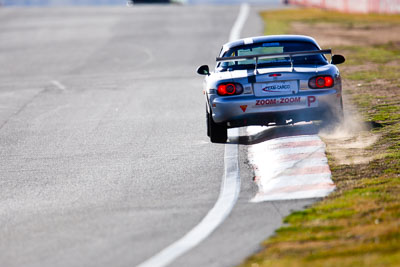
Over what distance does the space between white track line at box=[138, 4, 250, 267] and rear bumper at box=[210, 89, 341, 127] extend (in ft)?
1.38

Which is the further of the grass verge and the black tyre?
the black tyre

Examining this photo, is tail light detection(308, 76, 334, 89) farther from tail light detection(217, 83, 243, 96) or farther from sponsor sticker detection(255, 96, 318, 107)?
tail light detection(217, 83, 243, 96)

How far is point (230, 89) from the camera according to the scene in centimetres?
1063

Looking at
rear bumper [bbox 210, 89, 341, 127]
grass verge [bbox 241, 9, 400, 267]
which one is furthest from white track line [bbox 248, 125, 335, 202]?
rear bumper [bbox 210, 89, 341, 127]

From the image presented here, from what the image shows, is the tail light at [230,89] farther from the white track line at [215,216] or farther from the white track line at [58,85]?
the white track line at [58,85]

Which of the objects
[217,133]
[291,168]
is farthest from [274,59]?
[291,168]

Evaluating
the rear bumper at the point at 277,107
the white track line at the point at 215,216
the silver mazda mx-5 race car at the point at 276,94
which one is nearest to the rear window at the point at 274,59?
the silver mazda mx-5 race car at the point at 276,94

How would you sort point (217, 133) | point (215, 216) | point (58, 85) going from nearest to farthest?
1. point (215, 216)
2. point (217, 133)
3. point (58, 85)

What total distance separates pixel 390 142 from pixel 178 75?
10.4 m

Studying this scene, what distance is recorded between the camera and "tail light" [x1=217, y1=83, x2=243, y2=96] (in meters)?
10.6

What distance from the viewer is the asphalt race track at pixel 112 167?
22.1 ft

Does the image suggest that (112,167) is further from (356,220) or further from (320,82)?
(356,220)

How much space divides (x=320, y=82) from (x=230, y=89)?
1085 millimetres

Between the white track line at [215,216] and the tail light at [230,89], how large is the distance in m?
0.67
